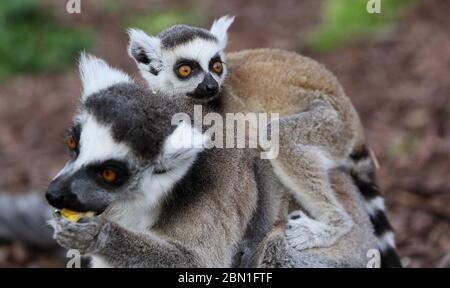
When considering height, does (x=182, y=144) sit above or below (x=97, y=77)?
below

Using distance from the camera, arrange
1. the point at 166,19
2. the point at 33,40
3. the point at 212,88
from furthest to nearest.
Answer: the point at 166,19
the point at 33,40
the point at 212,88

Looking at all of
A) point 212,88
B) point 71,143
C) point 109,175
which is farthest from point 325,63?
point 109,175

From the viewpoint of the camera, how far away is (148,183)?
174 inches

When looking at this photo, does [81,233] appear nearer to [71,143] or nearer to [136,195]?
[136,195]

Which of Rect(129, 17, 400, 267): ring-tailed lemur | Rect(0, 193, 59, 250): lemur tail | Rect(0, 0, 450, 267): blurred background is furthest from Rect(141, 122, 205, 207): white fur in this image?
Rect(0, 193, 59, 250): lemur tail

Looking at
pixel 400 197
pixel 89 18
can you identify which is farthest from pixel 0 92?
pixel 400 197

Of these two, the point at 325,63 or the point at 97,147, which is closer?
the point at 97,147

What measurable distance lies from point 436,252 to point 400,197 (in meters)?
1.30

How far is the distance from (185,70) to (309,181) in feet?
5.00

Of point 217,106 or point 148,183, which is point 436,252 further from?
point 148,183

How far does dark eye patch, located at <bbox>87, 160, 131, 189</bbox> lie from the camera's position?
4.23 m

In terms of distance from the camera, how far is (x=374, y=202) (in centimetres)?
595

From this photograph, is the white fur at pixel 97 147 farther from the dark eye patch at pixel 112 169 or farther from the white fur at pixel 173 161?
the white fur at pixel 173 161

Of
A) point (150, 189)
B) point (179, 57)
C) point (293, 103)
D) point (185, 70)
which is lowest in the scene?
point (150, 189)
